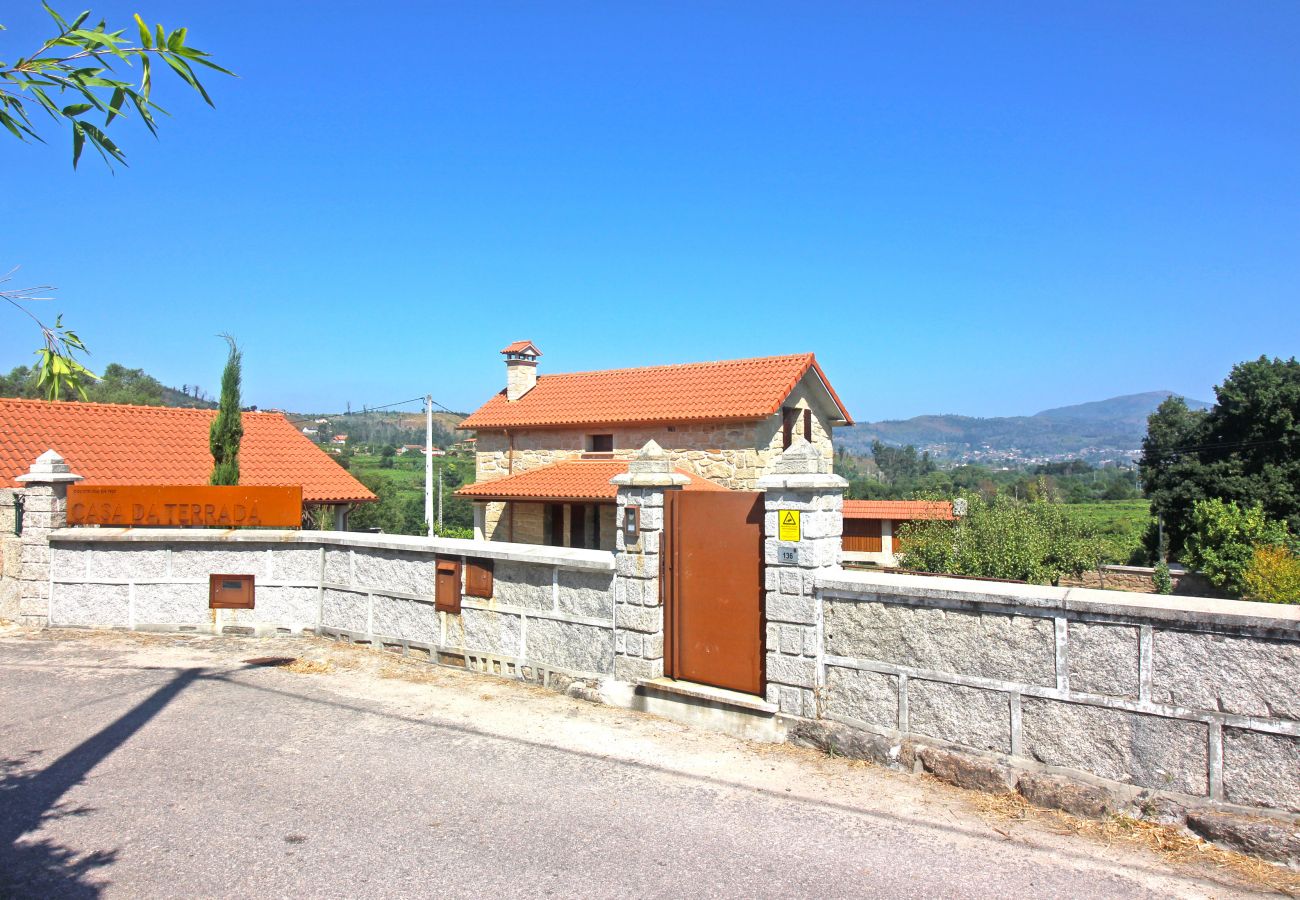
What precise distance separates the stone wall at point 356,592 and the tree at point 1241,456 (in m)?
32.9

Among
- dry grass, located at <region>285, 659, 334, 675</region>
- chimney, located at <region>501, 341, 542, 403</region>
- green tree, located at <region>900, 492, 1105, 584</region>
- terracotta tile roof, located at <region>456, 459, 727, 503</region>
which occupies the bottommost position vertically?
dry grass, located at <region>285, 659, 334, 675</region>

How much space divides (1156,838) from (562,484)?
1799 cm

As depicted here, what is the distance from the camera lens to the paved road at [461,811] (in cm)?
430

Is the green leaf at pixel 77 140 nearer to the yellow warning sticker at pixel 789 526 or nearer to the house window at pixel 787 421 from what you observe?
the yellow warning sticker at pixel 789 526

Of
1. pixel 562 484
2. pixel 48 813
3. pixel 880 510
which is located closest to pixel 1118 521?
pixel 880 510

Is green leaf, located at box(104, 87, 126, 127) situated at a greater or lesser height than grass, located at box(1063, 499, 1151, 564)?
greater

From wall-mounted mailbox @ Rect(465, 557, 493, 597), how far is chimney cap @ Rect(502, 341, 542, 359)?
18.8 meters

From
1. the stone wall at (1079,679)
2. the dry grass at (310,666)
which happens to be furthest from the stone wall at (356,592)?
the stone wall at (1079,679)

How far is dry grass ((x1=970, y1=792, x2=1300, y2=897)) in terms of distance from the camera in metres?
4.26

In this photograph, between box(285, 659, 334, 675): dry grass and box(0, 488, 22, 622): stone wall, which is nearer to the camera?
box(285, 659, 334, 675): dry grass

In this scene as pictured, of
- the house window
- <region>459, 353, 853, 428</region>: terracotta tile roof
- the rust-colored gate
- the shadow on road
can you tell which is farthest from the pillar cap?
the house window

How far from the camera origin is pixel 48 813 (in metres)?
5.03

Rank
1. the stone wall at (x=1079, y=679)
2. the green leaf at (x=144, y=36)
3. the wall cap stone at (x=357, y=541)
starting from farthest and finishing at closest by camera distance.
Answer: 1. the wall cap stone at (x=357, y=541)
2. the stone wall at (x=1079, y=679)
3. the green leaf at (x=144, y=36)

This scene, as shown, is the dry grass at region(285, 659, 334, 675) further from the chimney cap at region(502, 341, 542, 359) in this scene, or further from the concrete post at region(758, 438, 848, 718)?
the chimney cap at region(502, 341, 542, 359)
